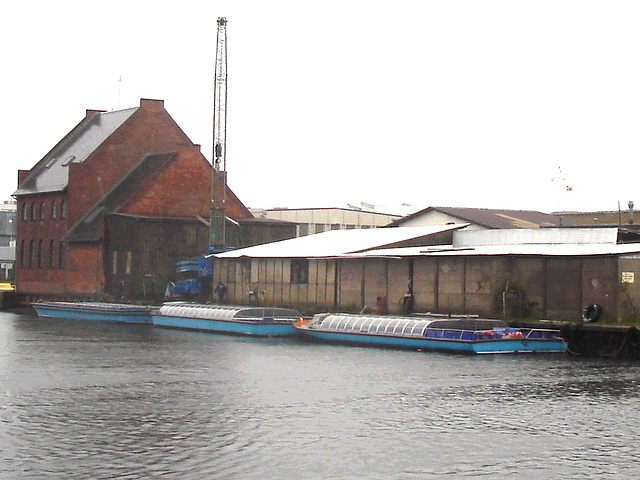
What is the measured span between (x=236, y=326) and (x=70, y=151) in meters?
48.6

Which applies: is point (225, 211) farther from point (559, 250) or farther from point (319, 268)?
point (559, 250)

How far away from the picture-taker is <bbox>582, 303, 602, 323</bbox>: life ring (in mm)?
56875

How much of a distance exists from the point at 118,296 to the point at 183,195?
36.9ft

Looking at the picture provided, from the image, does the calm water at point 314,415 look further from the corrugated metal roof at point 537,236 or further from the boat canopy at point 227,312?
the corrugated metal roof at point 537,236

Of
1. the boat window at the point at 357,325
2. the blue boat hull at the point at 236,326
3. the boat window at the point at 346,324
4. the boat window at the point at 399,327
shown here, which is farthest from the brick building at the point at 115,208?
the boat window at the point at 399,327

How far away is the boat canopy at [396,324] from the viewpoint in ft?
185

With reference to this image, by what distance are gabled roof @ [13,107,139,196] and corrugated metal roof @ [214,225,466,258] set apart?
24350 millimetres

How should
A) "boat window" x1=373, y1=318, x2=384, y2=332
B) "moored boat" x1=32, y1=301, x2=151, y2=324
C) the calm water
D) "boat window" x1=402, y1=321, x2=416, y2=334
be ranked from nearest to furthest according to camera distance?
the calm water < "boat window" x1=402, y1=321, x2=416, y2=334 < "boat window" x1=373, y1=318, x2=384, y2=332 < "moored boat" x1=32, y1=301, x2=151, y2=324

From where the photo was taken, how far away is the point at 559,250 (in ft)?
205

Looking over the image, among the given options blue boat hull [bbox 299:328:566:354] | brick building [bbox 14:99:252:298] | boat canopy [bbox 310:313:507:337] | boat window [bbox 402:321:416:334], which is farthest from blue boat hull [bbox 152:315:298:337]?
brick building [bbox 14:99:252:298]

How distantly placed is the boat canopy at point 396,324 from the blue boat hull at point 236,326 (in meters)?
2.37

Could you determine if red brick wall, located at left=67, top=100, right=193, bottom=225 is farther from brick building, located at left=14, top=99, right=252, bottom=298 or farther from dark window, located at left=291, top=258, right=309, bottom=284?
dark window, located at left=291, top=258, right=309, bottom=284

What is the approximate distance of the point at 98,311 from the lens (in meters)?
85.9

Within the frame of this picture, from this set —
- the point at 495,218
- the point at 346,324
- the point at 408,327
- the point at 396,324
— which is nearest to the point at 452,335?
the point at 408,327
